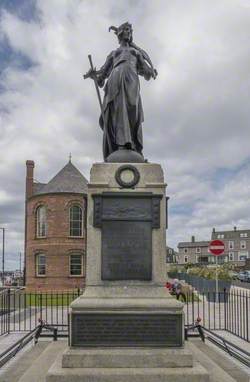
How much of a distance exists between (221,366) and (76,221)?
31271 mm

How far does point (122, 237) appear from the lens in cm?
666

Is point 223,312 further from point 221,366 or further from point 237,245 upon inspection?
point 237,245

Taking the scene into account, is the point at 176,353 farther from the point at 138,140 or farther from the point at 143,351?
the point at 138,140

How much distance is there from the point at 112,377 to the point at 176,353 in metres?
0.93

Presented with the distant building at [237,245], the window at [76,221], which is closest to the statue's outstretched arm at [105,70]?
the window at [76,221]

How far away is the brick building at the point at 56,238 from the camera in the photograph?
122 ft

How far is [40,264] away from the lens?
3819 cm

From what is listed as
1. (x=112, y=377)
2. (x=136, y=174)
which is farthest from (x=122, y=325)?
(x=136, y=174)

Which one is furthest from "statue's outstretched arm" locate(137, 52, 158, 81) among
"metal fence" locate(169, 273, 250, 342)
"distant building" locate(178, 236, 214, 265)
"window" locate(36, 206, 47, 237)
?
"distant building" locate(178, 236, 214, 265)

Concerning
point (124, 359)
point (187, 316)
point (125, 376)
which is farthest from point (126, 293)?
point (187, 316)

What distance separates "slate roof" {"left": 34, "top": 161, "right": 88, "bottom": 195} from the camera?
38.2 m

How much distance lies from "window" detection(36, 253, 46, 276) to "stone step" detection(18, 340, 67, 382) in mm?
30284

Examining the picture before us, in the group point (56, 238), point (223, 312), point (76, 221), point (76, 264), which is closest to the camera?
point (223, 312)

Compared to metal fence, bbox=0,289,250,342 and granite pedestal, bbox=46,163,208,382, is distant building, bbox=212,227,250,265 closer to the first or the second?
metal fence, bbox=0,289,250,342
